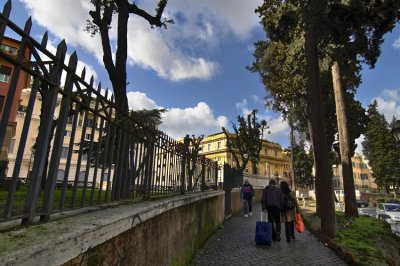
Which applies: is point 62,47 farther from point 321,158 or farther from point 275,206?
point 321,158

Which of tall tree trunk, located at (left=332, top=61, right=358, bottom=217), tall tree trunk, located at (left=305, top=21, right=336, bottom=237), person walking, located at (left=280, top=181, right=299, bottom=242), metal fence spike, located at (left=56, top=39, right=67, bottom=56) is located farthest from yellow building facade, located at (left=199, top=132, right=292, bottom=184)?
metal fence spike, located at (left=56, top=39, right=67, bottom=56)

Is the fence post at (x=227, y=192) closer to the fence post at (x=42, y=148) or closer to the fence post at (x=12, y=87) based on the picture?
the fence post at (x=42, y=148)

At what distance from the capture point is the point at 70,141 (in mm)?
2875

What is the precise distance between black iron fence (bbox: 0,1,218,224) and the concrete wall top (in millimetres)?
204

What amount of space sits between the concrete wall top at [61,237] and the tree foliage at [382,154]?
5128 cm

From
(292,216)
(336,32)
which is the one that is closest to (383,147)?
(336,32)

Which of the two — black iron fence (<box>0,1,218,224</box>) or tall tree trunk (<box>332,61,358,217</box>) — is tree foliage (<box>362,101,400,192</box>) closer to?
tall tree trunk (<box>332,61,358,217</box>)

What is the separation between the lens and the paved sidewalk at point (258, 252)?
6.91 meters

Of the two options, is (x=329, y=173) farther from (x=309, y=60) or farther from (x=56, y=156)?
(x=56, y=156)

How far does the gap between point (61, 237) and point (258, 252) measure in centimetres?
658

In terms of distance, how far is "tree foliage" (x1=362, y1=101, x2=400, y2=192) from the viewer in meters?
50.0

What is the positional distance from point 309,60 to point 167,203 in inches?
347

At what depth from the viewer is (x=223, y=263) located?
6676mm

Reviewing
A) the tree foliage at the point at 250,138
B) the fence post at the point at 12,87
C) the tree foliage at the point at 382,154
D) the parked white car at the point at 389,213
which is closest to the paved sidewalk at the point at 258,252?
the fence post at the point at 12,87
